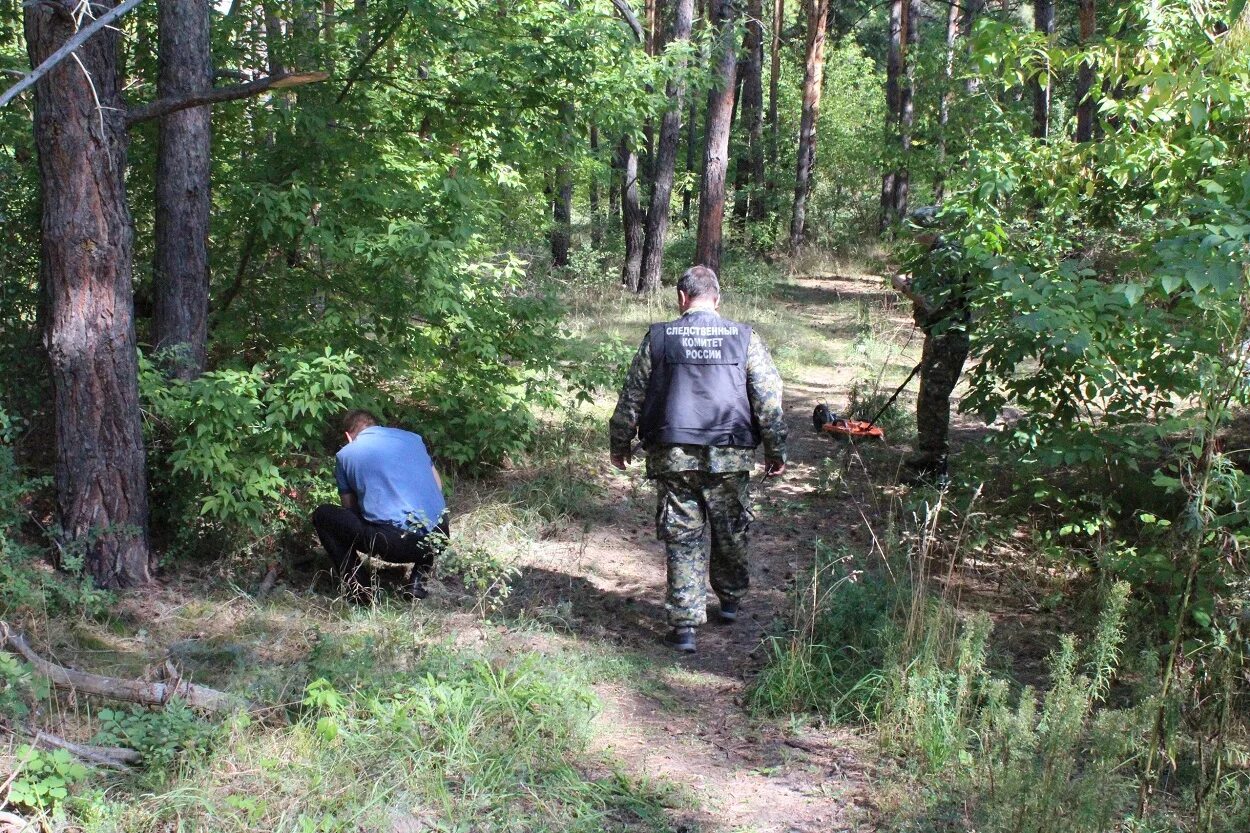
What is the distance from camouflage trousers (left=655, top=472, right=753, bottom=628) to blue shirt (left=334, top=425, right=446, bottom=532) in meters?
1.48

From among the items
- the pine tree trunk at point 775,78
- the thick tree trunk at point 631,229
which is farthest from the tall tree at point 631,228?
the pine tree trunk at point 775,78

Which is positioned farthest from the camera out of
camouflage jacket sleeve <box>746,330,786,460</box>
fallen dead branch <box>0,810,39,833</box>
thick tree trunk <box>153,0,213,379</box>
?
thick tree trunk <box>153,0,213,379</box>

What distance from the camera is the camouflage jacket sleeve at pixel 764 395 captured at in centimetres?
536

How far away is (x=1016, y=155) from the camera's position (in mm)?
6191

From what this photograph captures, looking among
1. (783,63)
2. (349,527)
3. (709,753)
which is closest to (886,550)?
(709,753)

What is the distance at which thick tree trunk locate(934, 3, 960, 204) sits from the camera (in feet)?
37.4

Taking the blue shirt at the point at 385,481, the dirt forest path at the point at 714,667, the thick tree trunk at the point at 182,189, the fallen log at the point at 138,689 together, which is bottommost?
the dirt forest path at the point at 714,667

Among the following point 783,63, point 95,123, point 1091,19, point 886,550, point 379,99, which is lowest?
point 886,550

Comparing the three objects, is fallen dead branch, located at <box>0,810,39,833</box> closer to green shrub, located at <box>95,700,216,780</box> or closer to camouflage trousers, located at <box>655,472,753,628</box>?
green shrub, located at <box>95,700,216,780</box>

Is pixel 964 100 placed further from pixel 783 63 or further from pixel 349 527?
pixel 783 63

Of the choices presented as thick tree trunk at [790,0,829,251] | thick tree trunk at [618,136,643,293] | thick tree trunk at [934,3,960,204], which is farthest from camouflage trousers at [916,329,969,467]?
thick tree trunk at [790,0,829,251]

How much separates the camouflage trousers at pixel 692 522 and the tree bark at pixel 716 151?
28.0 ft

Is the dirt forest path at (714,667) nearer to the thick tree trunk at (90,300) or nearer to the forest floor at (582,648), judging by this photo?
the forest floor at (582,648)

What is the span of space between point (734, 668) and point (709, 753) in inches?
38.2
